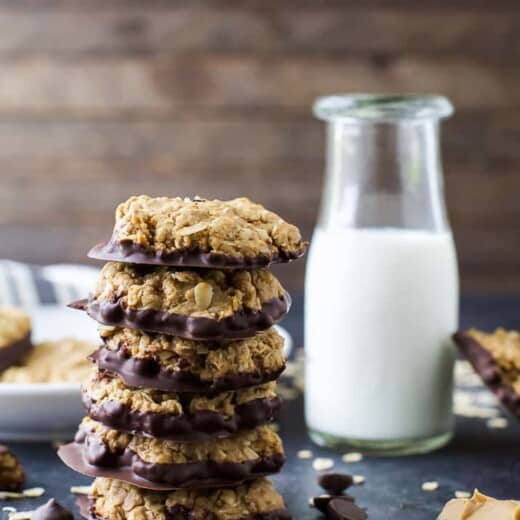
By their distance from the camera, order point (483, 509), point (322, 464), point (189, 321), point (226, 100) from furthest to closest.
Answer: point (226, 100) → point (322, 464) → point (483, 509) → point (189, 321)

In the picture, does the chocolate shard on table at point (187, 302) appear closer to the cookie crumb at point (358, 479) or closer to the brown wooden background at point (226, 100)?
the cookie crumb at point (358, 479)

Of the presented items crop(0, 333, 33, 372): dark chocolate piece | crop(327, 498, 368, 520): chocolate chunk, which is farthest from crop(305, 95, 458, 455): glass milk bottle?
crop(0, 333, 33, 372): dark chocolate piece

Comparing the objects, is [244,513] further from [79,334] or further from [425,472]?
[79,334]

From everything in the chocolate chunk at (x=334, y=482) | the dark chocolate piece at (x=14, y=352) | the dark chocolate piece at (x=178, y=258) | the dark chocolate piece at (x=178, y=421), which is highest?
the dark chocolate piece at (x=178, y=258)

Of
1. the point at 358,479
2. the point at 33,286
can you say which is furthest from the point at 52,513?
the point at 33,286

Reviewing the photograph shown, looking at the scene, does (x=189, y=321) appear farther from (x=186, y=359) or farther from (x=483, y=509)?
(x=483, y=509)

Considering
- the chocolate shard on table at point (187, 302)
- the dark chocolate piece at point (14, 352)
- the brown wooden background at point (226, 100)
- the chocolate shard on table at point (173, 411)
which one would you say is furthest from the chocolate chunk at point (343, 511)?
the brown wooden background at point (226, 100)

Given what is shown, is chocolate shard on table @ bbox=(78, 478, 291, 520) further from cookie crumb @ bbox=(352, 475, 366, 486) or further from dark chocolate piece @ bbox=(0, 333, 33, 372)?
dark chocolate piece @ bbox=(0, 333, 33, 372)
